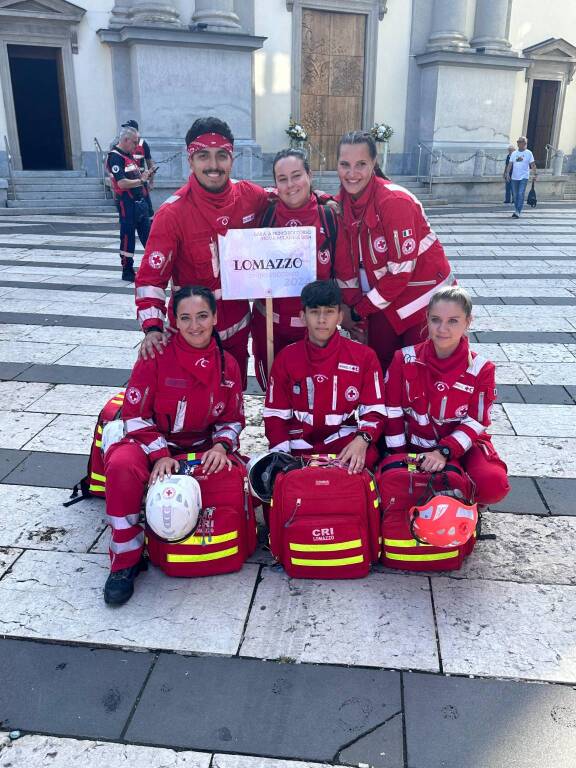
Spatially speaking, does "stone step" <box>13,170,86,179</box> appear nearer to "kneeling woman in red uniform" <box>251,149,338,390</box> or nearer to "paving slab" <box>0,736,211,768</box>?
"kneeling woman in red uniform" <box>251,149,338,390</box>

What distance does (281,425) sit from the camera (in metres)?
3.33

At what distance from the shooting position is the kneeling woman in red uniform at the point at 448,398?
10.2 feet

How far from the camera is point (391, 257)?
3439 mm

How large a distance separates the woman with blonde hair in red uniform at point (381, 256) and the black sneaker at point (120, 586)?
1792mm

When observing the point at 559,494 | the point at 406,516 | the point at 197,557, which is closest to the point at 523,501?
the point at 559,494

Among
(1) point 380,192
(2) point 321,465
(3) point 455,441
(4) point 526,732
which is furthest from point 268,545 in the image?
(1) point 380,192

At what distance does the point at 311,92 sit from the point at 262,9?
248 centimetres

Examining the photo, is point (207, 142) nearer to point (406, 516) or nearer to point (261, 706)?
point (406, 516)

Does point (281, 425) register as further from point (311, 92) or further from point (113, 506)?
point (311, 92)

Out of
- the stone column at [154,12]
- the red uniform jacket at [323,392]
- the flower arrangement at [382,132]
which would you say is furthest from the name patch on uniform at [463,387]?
the flower arrangement at [382,132]

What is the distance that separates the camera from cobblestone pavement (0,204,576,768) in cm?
214

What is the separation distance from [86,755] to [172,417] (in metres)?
1.56

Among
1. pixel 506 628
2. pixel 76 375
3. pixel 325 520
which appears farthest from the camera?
pixel 76 375

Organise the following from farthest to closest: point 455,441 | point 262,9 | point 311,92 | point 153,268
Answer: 1. point 311,92
2. point 262,9
3. point 153,268
4. point 455,441
